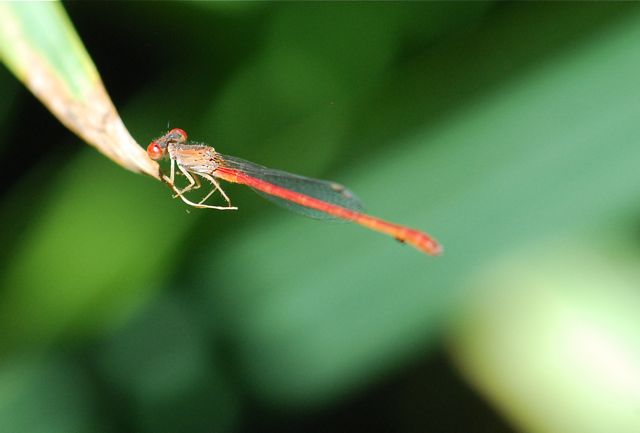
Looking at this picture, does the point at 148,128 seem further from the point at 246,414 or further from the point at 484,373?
the point at 484,373

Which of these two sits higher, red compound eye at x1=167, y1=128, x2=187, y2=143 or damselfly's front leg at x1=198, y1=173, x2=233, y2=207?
red compound eye at x1=167, y1=128, x2=187, y2=143

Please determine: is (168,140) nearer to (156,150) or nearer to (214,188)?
(156,150)

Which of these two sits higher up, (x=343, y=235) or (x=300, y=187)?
(x=300, y=187)

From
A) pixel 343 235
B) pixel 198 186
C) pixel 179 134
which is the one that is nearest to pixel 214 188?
pixel 198 186

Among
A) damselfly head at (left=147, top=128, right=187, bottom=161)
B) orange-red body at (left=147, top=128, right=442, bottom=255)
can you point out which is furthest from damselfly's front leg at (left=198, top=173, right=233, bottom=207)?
damselfly head at (left=147, top=128, right=187, bottom=161)

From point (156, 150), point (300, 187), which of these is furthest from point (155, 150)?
point (300, 187)

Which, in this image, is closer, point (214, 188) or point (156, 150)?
point (156, 150)

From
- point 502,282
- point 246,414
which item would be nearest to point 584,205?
point 502,282

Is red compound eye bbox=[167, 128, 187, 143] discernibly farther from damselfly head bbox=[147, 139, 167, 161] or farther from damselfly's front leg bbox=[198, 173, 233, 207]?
damselfly's front leg bbox=[198, 173, 233, 207]
